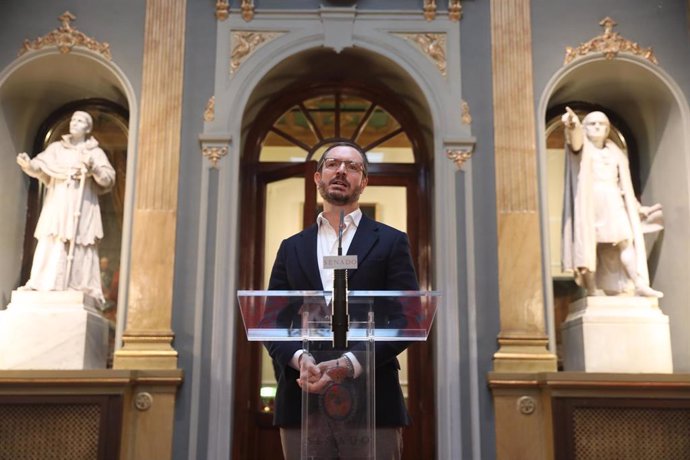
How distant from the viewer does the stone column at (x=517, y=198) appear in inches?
205

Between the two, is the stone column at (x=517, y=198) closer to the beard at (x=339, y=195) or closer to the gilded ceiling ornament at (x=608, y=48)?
the gilded ceiling ornament at (x=608, y=48)

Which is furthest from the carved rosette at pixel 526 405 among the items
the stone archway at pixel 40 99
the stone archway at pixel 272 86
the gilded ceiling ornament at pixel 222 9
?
the gilded ceiling ornament at pixel 222 9

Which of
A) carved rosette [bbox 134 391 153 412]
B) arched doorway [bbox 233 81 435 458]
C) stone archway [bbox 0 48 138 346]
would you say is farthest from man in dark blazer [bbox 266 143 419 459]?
arched doorway [bbox 233 81 435 458]

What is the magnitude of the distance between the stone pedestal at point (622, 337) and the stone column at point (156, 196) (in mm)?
2563

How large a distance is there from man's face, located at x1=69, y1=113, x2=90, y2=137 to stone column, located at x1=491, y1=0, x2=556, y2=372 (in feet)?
9.20

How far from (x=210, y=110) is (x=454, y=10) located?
1.84 meters

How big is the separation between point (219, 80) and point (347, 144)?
10.7ft

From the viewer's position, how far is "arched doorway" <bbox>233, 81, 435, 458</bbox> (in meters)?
5.85

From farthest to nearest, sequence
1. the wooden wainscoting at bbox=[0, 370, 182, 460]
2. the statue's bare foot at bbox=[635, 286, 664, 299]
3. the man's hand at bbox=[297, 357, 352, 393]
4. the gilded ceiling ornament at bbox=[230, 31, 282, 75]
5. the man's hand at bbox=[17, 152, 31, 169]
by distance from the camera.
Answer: the gilded ceiling ornament at bbox=[230, 31, 282, 75], the man's hand at bbox=[17, 152, 31, 169], the statue's bare foot at bbox=[635, 286, 664, 299], the wooden wainscoting at bbox=[0, 370, 182, 460], the man's hand at bbox=[297, 357, 352, 393]

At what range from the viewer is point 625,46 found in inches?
227

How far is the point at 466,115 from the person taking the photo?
564 cm

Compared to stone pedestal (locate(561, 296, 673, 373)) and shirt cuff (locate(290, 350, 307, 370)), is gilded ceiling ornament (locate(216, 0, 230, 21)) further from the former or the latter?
shirt cuff (locate(290, 350, 307, 370))

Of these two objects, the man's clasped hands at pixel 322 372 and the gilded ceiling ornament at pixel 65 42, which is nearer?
the man's clasped hands at pixel 322 372

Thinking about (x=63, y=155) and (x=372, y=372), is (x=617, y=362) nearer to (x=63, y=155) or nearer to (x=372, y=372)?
(x=372, y=372)
